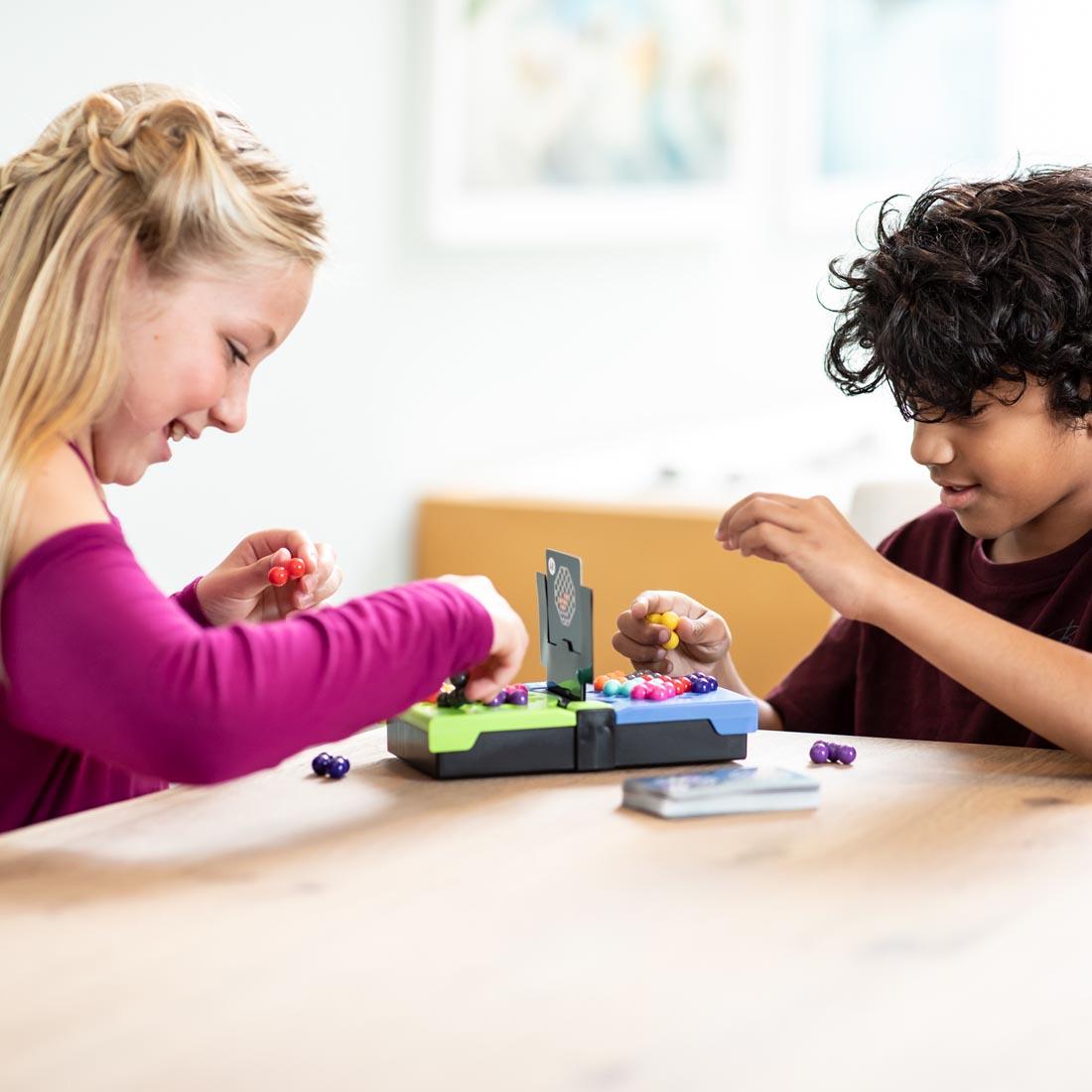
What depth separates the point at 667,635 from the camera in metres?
1.26

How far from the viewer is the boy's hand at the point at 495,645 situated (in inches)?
39.9

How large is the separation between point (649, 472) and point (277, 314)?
1793 mm

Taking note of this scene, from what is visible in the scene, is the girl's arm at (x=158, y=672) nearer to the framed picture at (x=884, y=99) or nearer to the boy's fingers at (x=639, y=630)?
the boy's fingers at (x=639, y=630)

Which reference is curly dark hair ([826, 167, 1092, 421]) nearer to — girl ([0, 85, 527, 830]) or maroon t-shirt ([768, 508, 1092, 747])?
maroon t-shirt ([768, 508, 1092, 747])

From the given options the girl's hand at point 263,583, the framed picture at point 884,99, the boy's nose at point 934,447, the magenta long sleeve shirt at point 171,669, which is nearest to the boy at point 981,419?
the boy's nose at point 934,447

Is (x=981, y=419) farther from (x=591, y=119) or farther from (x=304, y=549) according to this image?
(x=591, y=119)

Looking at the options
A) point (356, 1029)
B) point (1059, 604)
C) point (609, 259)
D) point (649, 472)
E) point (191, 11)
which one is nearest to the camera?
point (356, 1029)

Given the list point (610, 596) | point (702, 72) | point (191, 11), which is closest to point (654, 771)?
point (610, 596)

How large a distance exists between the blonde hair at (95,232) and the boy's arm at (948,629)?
438mm

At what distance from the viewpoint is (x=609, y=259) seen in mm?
3076

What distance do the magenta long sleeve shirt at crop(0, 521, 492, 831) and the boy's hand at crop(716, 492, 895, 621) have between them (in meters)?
0.33

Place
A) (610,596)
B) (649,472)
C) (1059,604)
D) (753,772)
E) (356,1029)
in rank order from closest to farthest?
1. (356,1029)
2. (753,772)
3. (1059,604)
4. (610,596)
5. (649,472)

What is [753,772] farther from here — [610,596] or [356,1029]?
[610,596]

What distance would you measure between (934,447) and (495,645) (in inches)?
18.9
